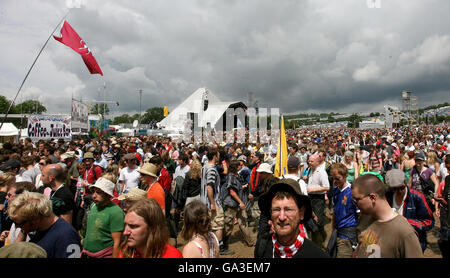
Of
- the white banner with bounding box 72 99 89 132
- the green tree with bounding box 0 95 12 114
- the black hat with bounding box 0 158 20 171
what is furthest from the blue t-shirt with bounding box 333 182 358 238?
the green tree with bounding box 0 95 12 114

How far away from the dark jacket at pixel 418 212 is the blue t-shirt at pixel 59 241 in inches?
132

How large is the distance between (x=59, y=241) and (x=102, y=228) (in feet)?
1.96

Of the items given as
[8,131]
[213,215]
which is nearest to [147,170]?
[213,215]

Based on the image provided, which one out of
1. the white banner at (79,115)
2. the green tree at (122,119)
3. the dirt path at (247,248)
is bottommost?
the dirt path at (247,248)

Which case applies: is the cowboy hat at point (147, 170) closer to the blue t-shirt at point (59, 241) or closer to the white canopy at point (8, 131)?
the blue t-shirt at point (59, 241)

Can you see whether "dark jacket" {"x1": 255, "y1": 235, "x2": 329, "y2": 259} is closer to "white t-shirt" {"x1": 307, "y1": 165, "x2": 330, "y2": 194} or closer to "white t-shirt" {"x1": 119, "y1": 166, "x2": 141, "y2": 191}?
"white t-shirt" {"x1": 307, "y1": 165, "x2": 330, "y2": 194}

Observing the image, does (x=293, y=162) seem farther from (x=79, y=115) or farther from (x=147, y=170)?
(x=79, y=115)

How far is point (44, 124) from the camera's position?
13125mm

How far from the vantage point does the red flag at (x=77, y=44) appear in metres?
7.99

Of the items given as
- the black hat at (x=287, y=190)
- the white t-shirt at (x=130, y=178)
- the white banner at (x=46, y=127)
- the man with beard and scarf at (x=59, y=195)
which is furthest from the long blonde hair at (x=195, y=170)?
the white banner at (x=46, y=127)

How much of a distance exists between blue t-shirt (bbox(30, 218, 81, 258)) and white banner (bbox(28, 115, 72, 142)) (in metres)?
12.9

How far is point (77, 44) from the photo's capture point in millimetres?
8391
